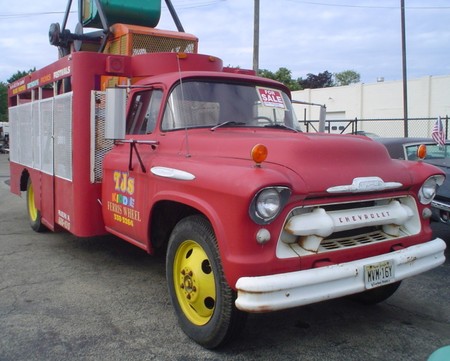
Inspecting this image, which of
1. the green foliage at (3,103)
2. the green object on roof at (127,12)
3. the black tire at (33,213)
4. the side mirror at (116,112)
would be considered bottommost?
the black tire at (33,213)

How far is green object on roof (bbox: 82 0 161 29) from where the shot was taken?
22.4 feet

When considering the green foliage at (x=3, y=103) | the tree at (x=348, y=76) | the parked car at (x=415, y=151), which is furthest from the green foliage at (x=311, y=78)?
the green foliage at (x=3, y=103)

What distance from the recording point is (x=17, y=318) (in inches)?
170

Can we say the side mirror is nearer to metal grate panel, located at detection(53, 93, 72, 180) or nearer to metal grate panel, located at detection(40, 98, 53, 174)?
metal grate panel, located at detection(53, 93, 72, 180)

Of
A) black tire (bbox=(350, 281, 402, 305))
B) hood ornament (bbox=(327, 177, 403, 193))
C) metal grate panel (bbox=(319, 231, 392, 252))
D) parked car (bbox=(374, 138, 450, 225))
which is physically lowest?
black tire (bbox=(350, 281, 402, 305))

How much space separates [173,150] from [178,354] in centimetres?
170

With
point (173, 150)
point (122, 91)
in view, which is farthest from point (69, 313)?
point (122, 91)

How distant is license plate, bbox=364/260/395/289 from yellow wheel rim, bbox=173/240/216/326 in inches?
42.8

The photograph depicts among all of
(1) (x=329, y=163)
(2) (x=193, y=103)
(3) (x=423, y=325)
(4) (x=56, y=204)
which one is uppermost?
(2) (x=193, y=103)

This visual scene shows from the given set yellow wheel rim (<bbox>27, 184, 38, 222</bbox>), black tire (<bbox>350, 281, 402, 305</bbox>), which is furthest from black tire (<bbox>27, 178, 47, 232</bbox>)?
black tire (<bbox>350, 281, 402, 305</bbox>)

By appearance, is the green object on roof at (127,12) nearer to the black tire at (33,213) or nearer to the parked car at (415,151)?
the black tire at (33,213)

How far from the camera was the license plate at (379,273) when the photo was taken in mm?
3481

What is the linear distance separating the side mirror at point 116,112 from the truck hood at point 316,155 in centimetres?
62

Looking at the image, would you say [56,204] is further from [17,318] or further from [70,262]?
[17,318]
